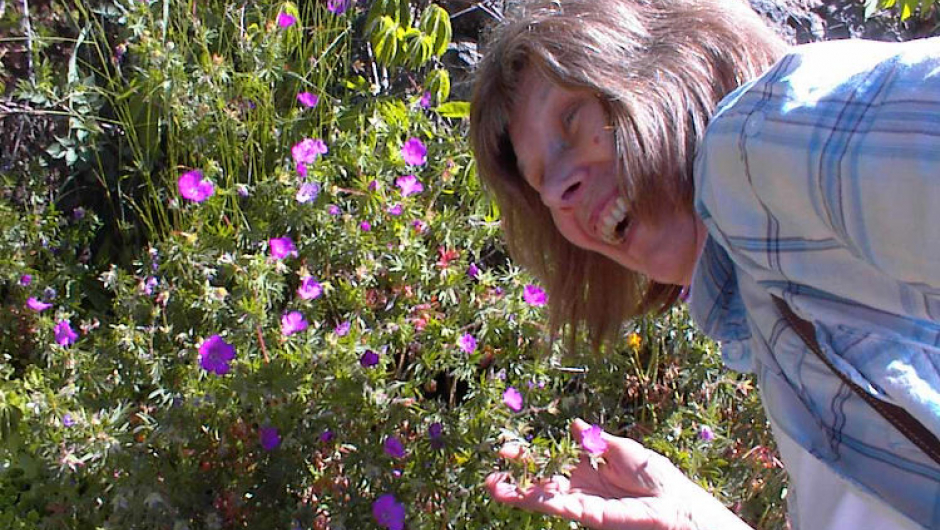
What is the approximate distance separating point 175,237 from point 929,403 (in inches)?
63.1

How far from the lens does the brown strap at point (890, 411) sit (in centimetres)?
94

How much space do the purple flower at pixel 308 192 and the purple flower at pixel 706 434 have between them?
0.87 m

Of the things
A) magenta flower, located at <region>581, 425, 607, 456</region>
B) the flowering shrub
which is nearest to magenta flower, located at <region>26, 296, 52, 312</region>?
the flowering shrub

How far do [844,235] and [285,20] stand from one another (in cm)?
191

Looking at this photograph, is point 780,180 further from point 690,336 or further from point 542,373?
point 690,336

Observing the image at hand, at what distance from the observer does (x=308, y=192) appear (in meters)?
2.19

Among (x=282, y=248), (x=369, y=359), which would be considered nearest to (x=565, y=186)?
(x=369, y=359)

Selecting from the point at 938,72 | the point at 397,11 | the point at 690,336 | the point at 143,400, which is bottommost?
the point at 143,400

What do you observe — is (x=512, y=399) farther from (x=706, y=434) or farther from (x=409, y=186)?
(x=409, y=186)

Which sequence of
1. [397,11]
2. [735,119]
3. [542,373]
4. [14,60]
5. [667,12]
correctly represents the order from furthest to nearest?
[14,60], [397,11], [542,373], [667,12], [735,119]

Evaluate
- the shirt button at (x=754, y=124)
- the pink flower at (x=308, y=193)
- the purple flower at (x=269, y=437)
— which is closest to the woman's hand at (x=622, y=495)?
the purple flower at (x=269, y=437)

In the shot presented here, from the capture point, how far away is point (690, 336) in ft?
7.26

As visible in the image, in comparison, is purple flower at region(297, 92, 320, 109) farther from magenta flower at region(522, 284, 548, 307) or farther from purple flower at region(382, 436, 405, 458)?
purple flower at region(382, 436, 405, 458)

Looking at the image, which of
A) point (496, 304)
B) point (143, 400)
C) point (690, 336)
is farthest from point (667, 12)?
point (143, 400)
